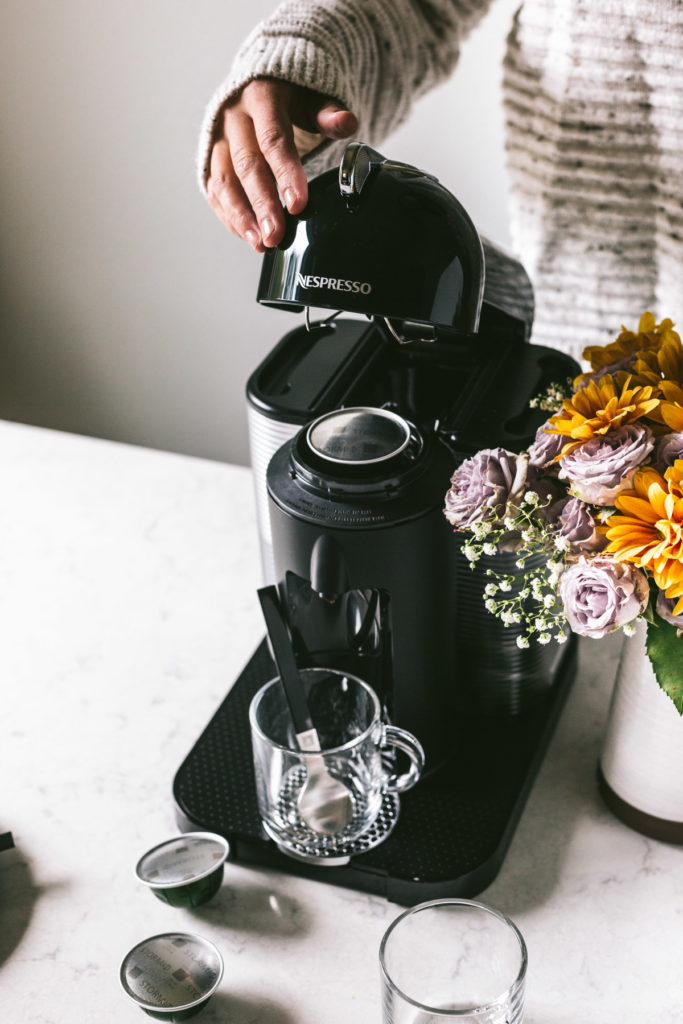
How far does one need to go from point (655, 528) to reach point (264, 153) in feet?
1.39

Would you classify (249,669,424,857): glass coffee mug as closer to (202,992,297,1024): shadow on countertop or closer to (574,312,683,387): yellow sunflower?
(202,992,297,1024): shadow on countertop

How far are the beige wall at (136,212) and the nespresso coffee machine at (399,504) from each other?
2.61 ft

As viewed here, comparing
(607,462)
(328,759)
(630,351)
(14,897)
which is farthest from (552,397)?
(14,897)

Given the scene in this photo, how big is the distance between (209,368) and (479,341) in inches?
47.5

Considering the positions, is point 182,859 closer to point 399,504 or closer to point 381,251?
point 399,504

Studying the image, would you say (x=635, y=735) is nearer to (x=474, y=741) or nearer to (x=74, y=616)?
(x=474, y=741)

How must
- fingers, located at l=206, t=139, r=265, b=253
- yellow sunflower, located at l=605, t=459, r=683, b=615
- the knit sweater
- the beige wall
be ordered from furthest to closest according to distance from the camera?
the beige wall < the knit sweater < fingers, located at l=206, t=139, r=265, b=253 < yellow sunflower, located at l=605, t=459, r=683, b=615

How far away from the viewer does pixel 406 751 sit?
73cm

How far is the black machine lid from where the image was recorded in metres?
0.63

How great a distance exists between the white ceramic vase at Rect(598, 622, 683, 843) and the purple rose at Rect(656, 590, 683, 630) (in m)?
0.09

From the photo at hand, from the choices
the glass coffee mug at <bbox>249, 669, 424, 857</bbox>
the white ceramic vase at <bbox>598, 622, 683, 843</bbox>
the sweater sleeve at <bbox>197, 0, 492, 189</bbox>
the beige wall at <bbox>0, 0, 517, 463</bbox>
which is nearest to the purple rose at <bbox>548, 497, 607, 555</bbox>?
the white ceramic vase at <bbox>598, 622, 683, 843</bbox>

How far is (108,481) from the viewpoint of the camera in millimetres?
1163

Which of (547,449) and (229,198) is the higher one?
(229,198)

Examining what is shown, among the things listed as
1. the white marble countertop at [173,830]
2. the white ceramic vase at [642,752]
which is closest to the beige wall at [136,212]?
the white marble countertop at [173,830]
